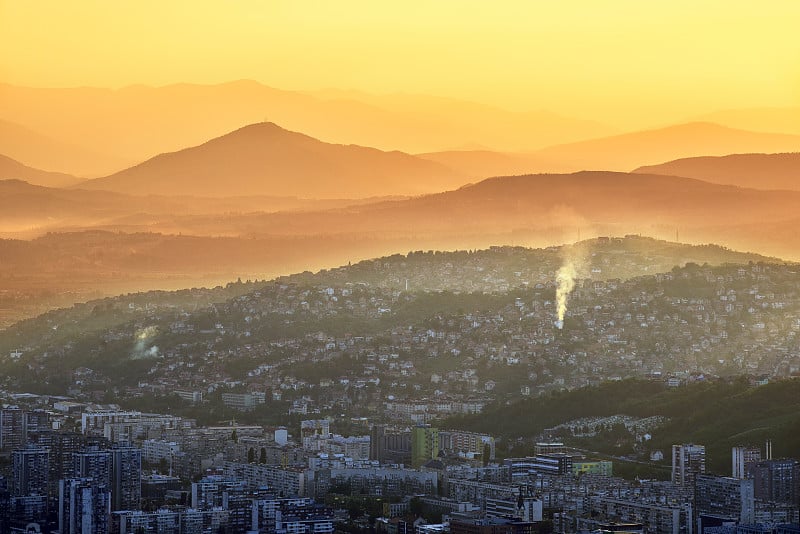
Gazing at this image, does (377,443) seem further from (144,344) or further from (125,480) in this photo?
(144,344)

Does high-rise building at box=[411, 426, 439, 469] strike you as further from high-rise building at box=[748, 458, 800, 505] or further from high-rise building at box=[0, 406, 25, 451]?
high-rise building at box=[0, 406, 25, 451]

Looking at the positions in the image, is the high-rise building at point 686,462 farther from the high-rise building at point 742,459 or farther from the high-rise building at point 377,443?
the high-rise building at point 377,443

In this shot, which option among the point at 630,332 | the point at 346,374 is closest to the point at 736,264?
the point at 630,332

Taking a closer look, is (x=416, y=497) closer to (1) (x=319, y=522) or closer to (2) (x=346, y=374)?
(1) (x=319, y=522)

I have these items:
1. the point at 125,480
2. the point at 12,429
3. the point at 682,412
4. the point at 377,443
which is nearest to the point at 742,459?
the point at 377,443

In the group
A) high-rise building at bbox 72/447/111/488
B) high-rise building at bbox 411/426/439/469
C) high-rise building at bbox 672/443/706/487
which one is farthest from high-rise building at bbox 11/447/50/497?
high-rise building at bbox 672/443/706/487
